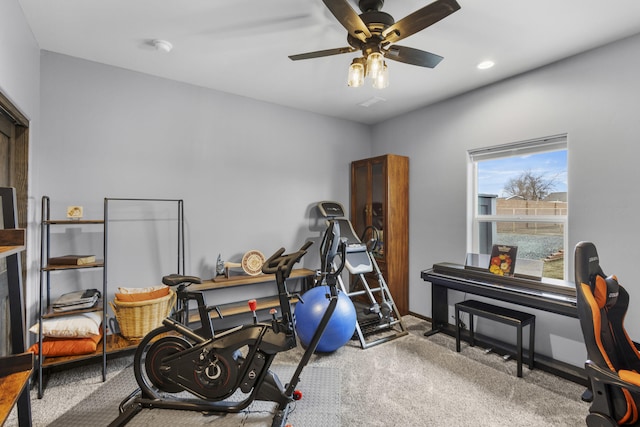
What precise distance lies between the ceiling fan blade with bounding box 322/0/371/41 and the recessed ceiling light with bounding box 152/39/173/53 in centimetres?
163

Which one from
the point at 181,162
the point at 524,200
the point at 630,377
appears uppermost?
the point at 181,162

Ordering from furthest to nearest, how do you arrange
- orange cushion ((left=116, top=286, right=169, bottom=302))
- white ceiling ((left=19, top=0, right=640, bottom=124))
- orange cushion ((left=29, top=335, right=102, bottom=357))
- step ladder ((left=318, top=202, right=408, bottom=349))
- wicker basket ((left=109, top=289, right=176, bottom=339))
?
1. step ladder ((left=318, top=202, right=408, bottom=349))
2. orange cushion ((left=116, top=286, right=169, bottom=302))
3. wicker basket ((left=109, top=289, right=176, bottom=339))
4. orange cushion ((left=29, top=335, right=102, bottom=357))
5. white ceiling ((left=19, top=0, right=640, bottom=124))

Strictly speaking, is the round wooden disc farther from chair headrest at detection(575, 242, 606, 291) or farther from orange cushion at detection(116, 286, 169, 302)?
chair headrest at detection(575, 242, 606, 291)

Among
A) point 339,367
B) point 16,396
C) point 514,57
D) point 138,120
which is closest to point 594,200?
point 514,57

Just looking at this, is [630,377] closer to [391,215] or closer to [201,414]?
[201,414]

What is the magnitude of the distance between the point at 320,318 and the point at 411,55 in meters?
2.24

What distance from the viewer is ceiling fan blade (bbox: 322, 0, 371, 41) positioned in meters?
1.65

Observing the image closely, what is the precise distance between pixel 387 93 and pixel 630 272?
2792 mm

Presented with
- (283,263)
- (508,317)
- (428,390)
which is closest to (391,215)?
(508,317)

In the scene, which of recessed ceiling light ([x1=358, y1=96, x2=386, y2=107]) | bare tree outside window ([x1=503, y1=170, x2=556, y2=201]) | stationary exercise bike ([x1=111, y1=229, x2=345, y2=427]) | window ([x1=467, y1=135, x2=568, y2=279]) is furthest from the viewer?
recessed ceiling light ([x1=358, y1=96, x2=386, y2=107])

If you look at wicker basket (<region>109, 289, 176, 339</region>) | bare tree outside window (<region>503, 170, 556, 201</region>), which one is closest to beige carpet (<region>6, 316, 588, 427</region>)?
wicker basket (<region>109, 289, 176, 339</region>)

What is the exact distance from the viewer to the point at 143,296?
2795 mm

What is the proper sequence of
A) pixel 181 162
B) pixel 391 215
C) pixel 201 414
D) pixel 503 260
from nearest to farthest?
pixel 201 414, pixel 503 260, pixel 181 162, pixel 391 215

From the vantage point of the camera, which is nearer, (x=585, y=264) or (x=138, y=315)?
(x=585, y=264)
